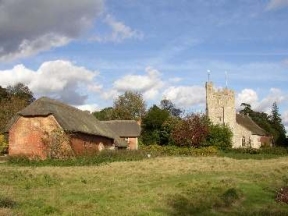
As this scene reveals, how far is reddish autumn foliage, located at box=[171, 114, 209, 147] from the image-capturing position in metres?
68.3

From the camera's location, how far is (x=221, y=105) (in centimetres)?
8469

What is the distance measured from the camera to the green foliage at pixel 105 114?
11062 cm

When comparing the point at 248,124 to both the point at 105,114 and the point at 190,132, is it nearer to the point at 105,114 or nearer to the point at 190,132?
the point at 190,132

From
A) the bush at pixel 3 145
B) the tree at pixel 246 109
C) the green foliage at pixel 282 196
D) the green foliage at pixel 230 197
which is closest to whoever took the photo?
the green foliage at pixel 230 197

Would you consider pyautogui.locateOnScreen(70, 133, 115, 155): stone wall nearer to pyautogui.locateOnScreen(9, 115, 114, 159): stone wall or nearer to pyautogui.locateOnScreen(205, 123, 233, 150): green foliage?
pyautogui.locateOnScreen(9, 115, 114, 159): stone wall

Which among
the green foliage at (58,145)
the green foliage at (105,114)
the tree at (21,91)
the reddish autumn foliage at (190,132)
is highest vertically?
the tree at (21,91)

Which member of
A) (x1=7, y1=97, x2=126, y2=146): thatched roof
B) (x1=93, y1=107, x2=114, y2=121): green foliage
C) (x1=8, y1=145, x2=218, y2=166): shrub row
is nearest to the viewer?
(x1=8, y1=145, x2=218, y2=166): shrub row

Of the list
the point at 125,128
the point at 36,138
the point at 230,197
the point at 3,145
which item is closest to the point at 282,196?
the point at 230,197

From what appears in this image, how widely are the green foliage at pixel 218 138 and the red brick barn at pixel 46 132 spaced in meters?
23.5

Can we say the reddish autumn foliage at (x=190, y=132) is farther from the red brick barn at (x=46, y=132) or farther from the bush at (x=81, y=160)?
the bush at (x=81, y=160)

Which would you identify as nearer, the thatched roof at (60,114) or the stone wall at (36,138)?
the stone wall at (36,138)

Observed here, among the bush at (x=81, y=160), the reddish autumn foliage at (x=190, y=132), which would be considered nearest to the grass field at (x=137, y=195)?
the bush at (x=81, y=160)

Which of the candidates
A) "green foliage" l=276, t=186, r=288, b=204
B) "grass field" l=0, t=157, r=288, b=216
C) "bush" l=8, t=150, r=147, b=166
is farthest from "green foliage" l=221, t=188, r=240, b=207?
"bush" l=8, t=150, r=147, b=166

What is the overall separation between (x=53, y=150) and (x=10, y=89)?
60248 mm
